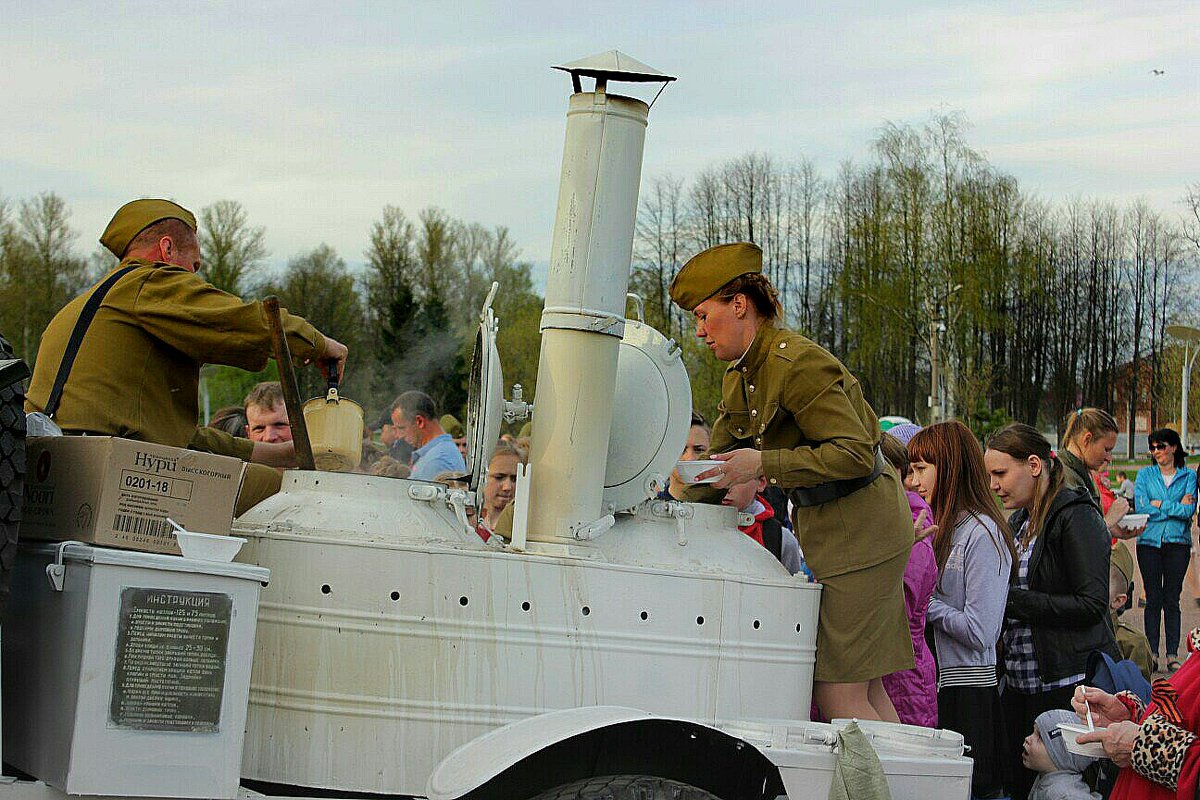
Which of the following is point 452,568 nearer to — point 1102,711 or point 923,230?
point 1102,711

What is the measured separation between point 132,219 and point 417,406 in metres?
1.07

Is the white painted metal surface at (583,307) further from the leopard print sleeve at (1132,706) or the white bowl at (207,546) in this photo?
the leopard print sleeve at (1132,706)

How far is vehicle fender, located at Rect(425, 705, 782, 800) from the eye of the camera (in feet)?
10.5

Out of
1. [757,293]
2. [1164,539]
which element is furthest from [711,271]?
[1164,539]

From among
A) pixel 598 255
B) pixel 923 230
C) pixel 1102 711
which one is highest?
pixel 923 230

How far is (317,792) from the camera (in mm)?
3477

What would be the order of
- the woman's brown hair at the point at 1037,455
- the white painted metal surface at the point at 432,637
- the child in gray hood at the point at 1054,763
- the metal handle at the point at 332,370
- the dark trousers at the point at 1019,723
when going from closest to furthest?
the white painted metal surface at the point at 432,637 → the metal handle at the point at 332,370 → the child in gray hood at the point at 1054,763 → the dark trousers at the point at 1019,723 → the woman's brown hair at the point at 1037,455

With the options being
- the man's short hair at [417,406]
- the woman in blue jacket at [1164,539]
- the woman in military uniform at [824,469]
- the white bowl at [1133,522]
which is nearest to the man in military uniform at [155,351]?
the man's short hair at [417,406]

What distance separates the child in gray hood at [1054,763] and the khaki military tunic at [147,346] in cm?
310

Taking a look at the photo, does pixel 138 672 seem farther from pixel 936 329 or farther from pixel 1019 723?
pixel 936 329

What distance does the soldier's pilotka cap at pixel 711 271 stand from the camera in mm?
4273

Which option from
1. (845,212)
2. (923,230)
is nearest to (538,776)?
(923,230)

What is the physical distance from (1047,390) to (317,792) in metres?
52.3

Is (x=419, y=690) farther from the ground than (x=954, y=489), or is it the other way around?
(x=954, y=489)
